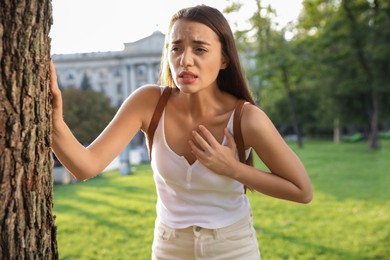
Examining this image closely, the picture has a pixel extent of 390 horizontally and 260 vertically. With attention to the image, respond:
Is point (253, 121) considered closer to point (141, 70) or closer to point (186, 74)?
point (186, 74)

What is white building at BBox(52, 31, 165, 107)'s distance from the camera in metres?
46.4

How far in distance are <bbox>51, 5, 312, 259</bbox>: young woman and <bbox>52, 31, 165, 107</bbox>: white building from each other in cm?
4348

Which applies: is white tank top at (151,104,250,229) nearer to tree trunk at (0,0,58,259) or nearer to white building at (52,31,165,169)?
tree trunk at (0,0,58,259)

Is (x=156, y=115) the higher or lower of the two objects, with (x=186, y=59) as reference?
lower

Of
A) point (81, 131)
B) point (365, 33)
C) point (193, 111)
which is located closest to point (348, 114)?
point (365, 33)

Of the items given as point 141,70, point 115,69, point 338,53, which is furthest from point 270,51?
point 115,69

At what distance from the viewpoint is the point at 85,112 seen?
2328 cm

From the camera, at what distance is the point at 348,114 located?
29.9m

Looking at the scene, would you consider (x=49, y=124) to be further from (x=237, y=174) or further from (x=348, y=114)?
(x=348, y=114)

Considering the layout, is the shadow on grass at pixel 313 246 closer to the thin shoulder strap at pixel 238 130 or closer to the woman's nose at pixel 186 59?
the thin shoulder strap at pixel 238 130

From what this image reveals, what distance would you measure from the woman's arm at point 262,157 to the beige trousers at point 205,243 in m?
0.20

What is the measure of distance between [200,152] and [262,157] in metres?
0.24

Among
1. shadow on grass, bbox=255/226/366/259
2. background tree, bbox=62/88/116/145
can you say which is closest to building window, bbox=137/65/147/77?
background tree, bbox=62/88/116/145

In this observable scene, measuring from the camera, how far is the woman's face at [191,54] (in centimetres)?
184
